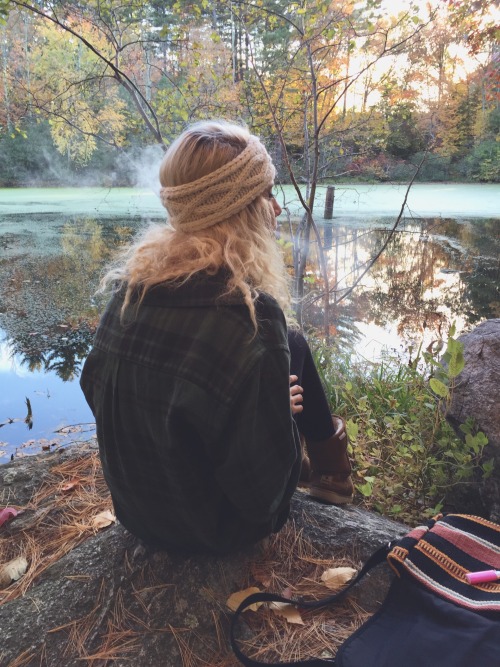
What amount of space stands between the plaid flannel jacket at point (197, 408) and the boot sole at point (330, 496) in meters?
0.55

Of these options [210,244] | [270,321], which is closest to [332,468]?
[270,321]

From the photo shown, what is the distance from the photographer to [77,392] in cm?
359

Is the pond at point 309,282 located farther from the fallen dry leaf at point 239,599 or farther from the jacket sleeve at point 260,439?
the jacket sleeve at point 260,439

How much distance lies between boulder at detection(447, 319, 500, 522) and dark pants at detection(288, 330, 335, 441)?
0.58 m

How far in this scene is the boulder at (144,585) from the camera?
1.10 meters

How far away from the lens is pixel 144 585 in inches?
49.1

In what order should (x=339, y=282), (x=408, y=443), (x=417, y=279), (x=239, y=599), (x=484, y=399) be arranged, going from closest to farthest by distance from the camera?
(x=239, y=599), (x=484, y=399), (x=408, y=443), (x=339, y=282), (x=417, y=279)

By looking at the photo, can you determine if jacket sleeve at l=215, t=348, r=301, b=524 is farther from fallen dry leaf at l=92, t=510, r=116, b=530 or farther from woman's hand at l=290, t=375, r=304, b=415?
fallen dry leaf at l=92, t=510, r=116, b=530

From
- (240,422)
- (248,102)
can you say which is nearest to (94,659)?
(240,422)

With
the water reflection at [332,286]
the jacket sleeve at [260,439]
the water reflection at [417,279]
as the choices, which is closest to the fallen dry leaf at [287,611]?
the jacket sleeve at [260,439]

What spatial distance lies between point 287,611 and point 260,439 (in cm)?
49

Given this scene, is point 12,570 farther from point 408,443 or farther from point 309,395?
point 408,443

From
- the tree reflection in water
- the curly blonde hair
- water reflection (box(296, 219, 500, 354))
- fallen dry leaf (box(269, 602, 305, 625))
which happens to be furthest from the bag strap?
water reflection (box(296, 219, 500, 354))

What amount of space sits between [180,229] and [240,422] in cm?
48
